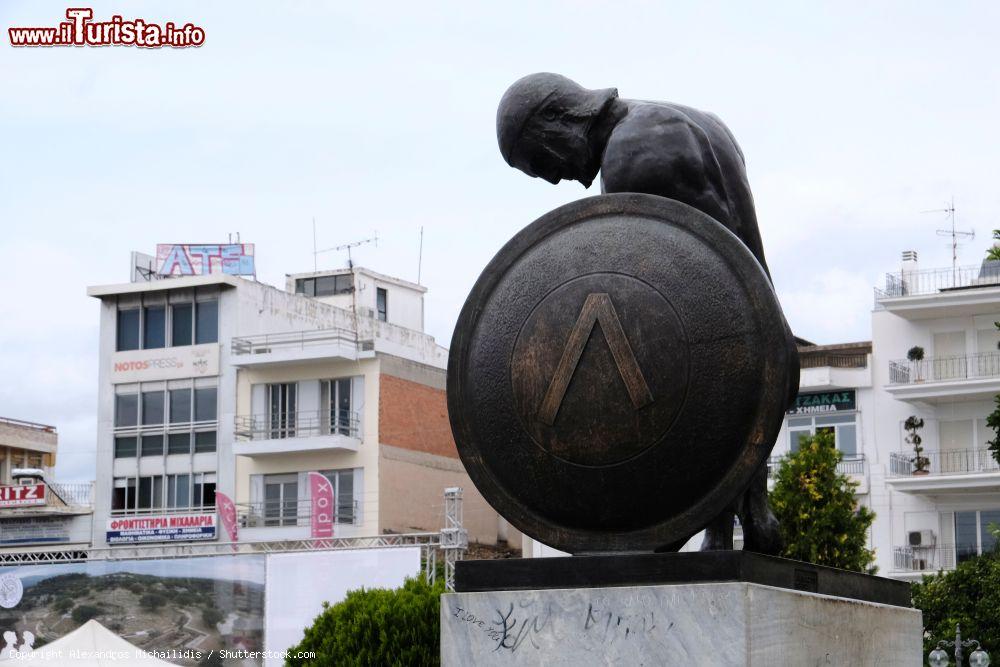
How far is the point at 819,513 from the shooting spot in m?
32.9

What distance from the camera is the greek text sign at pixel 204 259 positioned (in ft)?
186

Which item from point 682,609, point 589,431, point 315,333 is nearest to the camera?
point 682,609

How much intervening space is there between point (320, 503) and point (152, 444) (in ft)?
24.9

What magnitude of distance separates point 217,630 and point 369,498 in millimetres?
9780

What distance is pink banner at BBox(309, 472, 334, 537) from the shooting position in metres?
49.3

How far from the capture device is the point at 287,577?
130ft

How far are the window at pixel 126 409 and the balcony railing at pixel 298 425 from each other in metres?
3.96

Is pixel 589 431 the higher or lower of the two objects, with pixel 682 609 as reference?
higher

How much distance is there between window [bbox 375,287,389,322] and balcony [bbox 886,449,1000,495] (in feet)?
67.6

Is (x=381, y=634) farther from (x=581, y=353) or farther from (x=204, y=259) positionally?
(x=204, y=259)

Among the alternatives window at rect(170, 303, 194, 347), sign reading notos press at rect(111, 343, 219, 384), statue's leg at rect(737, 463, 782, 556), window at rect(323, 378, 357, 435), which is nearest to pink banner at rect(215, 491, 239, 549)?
window at rect(323, 378, 357, 435)

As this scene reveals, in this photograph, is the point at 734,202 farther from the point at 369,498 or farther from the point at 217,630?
the point at 369,498

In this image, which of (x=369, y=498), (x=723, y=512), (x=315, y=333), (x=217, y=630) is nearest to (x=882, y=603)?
(x=723, y=512)

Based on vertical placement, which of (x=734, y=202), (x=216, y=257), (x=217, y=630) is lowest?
(x=217, y=630)
